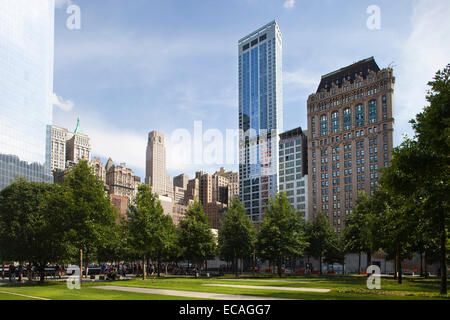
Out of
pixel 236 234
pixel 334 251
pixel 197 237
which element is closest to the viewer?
pixel 197 237

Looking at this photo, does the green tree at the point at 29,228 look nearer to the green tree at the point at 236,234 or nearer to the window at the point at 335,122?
the green tree at the point at 236,234

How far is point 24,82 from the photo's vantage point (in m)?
166

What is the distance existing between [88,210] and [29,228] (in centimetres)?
948

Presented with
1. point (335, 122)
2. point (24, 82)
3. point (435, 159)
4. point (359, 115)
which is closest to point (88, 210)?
point (435, 159)

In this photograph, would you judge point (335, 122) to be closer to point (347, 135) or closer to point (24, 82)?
point (347, 135)

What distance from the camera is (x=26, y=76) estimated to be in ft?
546

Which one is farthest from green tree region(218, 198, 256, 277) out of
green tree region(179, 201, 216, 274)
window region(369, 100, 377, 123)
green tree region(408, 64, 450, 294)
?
window region(369, 100, 377, 123)

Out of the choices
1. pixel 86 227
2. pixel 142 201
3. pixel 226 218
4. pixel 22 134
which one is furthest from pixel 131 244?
pixel 22 134

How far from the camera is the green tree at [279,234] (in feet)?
222

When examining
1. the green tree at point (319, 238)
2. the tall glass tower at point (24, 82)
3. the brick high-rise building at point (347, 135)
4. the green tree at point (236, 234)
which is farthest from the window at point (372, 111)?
the tall glass tower at point (24, 82)

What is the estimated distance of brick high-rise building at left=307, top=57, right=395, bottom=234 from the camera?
163875 mm

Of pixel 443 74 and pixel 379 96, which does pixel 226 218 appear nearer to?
pixel 443 74

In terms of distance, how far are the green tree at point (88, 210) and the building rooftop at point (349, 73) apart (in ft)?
510

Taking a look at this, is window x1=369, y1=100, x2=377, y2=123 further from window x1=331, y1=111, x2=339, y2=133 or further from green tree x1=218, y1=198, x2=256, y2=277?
green tree x1=218, y1=198, x2=256, y2=277
